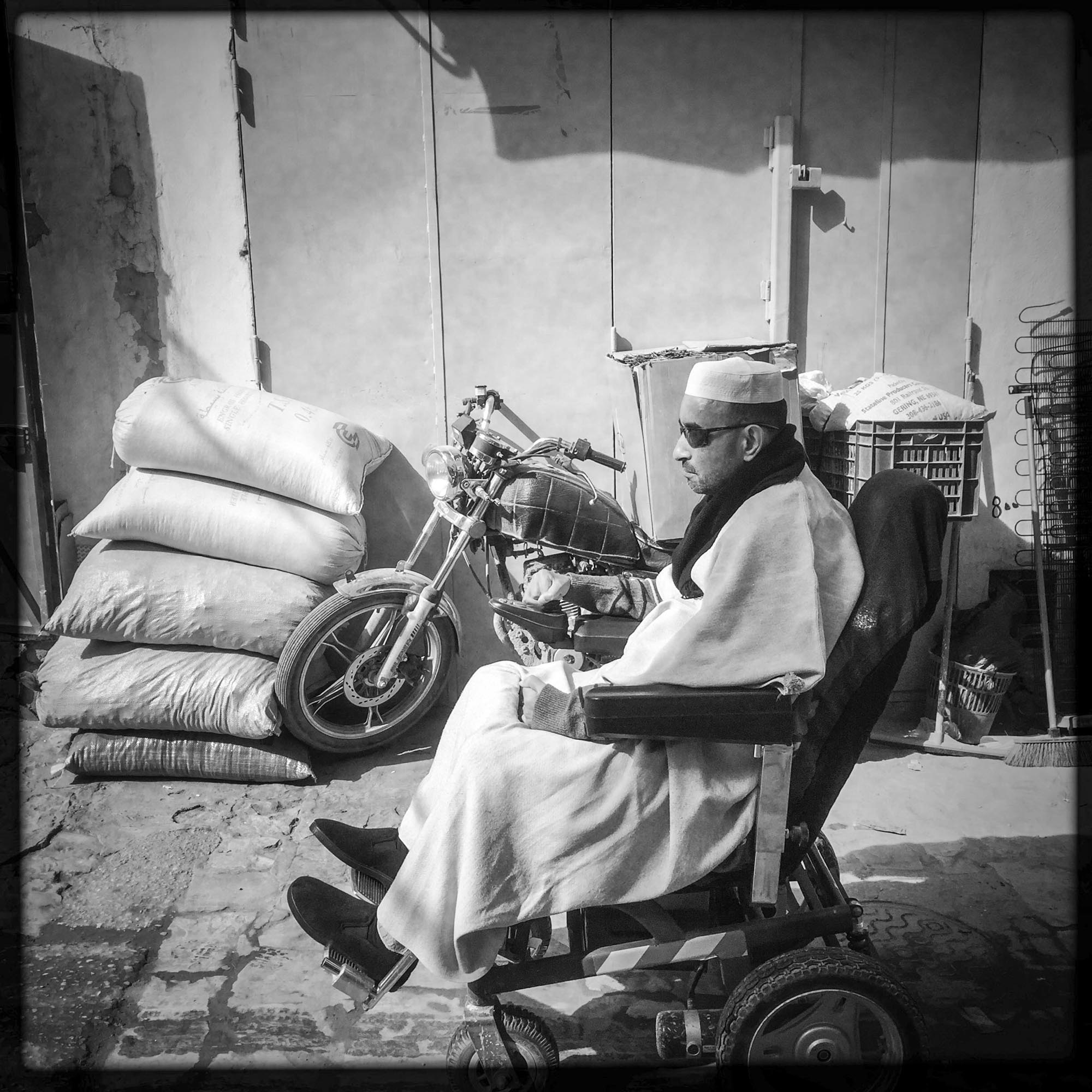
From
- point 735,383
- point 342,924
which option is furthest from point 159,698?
point 735,383

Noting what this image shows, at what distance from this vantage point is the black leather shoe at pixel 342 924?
88.7 inches

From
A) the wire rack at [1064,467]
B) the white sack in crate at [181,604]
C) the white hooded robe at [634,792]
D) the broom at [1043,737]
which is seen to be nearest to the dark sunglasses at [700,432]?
the white hooded robe at [634,792]

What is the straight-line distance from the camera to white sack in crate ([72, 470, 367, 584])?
4055 millimetres

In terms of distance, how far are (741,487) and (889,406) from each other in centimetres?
197

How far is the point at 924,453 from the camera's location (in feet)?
12.9

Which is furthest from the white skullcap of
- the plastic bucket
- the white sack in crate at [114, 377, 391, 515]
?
the plastic bucket

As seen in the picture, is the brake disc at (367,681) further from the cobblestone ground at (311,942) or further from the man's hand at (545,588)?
the man's hand at (545,588)

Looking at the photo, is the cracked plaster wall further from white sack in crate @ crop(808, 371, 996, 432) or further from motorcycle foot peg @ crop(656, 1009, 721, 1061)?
motorcycle foot peg @ crop(656, 1009, 721, 1061)

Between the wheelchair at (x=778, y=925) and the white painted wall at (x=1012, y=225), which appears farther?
the white painted wall at (x=1012, y=225)

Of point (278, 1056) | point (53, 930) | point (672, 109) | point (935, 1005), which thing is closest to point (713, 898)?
point (935, 1005)

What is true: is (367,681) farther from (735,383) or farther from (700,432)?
(735,383)

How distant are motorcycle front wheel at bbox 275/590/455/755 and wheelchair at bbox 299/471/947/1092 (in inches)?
71.1

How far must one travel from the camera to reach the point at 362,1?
4.12m

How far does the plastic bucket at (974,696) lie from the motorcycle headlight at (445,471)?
7.24ft
